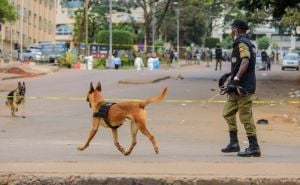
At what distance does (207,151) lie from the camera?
10.5 metres

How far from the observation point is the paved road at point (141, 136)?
341 inches

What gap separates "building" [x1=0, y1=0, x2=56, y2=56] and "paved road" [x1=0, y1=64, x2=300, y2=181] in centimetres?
4490

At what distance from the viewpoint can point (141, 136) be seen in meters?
13.3

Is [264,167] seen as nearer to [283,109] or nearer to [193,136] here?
[193,136]

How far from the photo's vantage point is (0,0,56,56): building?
7212 cm

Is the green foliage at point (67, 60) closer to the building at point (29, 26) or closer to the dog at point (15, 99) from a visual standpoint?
the building at point (29, 26)

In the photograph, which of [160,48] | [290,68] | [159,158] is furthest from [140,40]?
[159,158]

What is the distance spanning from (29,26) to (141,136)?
7200 centimetres

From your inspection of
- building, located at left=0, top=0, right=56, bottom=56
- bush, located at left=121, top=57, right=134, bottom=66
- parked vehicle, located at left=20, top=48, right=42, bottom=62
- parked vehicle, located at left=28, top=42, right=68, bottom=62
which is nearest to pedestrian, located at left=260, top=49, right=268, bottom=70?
bush, located at left=121, top=57, right=134, bottom=66

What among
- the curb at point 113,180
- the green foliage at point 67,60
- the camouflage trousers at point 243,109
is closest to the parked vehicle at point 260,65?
the green foliage at point 67,60

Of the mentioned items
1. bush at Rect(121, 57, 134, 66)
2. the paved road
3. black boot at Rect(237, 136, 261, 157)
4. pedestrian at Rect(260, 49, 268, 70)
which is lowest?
the paved road

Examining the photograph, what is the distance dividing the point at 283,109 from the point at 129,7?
6997 centimetres

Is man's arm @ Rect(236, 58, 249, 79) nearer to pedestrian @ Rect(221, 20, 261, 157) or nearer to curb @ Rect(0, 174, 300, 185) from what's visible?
pedestrian @ Rect(221, 20, 261, 157)

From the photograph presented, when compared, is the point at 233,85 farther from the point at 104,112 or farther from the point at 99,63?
the point at 99,63
